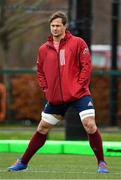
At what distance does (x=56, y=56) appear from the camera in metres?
9.91

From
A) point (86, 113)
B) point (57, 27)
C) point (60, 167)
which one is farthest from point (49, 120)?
point (57, 27)

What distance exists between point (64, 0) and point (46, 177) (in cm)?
2422

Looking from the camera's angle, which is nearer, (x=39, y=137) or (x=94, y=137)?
(x=94, y=137)

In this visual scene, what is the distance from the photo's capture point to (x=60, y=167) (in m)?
10.8

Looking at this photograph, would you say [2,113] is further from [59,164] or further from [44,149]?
[59,164]

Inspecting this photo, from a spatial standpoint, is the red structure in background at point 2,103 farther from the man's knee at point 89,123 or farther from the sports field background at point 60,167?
the man's knee at point 89,123

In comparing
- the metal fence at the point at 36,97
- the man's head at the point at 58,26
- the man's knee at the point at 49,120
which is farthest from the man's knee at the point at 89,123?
the metal fence at the point at 36,97

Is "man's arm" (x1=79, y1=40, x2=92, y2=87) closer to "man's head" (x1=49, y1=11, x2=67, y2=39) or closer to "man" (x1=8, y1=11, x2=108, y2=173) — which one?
"man" (x1=8, y1=11, x2=108, y2=173)

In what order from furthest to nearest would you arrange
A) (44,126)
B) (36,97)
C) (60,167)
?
1. (36,97)
2. (60,167)
3. (44,126)

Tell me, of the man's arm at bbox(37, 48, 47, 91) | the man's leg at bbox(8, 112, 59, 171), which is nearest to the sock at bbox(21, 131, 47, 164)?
the man's leg at bbox(8, 112, 59, 171)

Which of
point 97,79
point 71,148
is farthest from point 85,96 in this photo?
point 97,79

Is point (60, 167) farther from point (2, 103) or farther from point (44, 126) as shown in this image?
point (2, 103)

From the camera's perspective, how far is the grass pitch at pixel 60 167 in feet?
31.3

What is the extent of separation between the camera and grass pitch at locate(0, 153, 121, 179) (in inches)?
375
